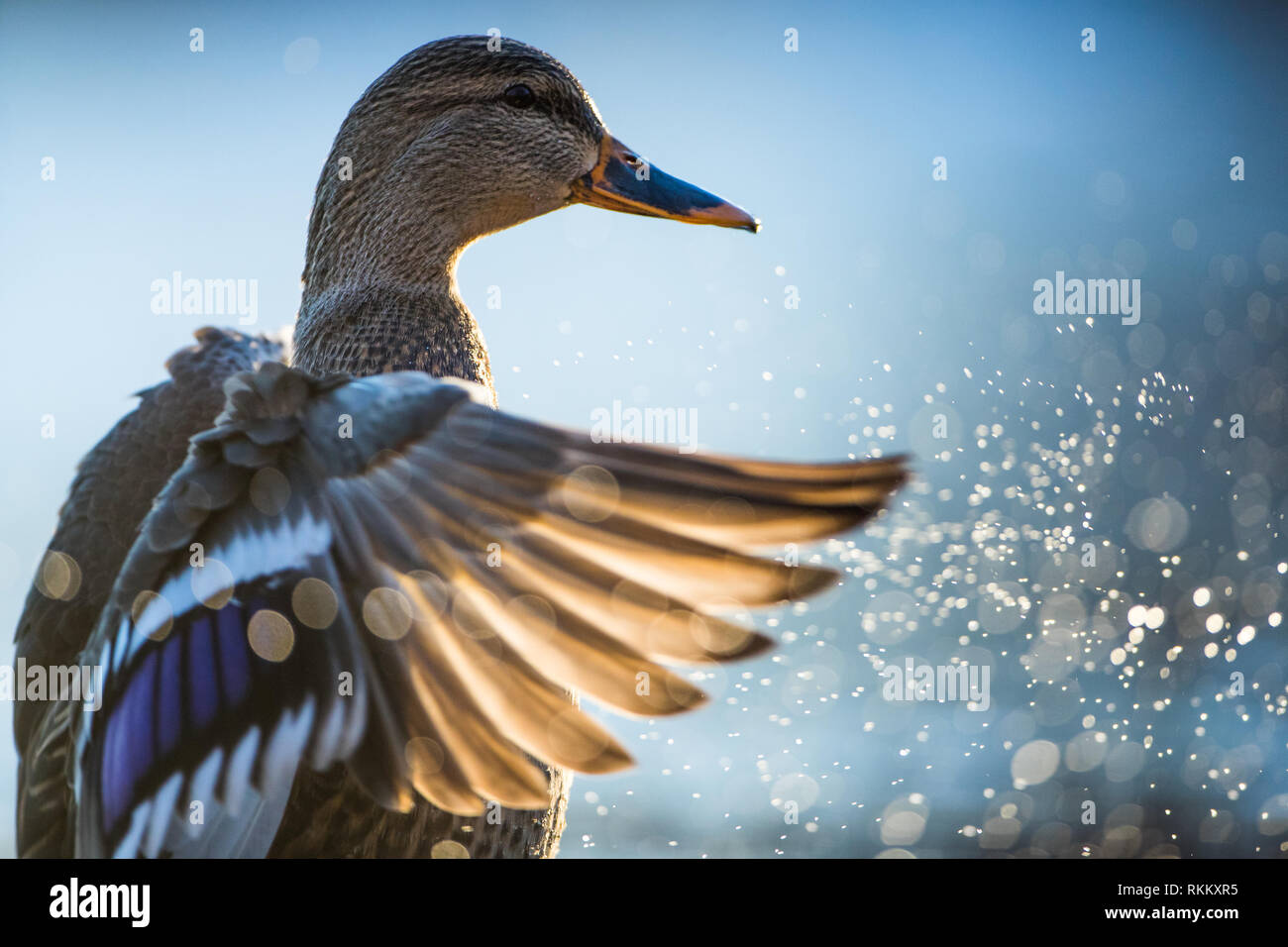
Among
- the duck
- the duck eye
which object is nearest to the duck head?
the duck eye

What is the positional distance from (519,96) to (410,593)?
1885 millimetres

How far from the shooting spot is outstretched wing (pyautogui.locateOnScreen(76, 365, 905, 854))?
3.22 ft

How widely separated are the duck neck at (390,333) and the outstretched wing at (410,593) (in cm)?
78

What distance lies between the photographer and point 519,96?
262 centimetres

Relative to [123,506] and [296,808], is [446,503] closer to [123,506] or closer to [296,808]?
[296,808]

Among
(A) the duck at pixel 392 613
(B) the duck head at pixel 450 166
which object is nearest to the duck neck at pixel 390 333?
(B) the duck head at pixel 450 166

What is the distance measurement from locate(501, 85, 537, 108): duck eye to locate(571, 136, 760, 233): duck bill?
229 millimetres

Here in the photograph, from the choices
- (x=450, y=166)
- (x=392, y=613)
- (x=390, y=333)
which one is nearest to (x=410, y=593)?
(x=392, y=613)

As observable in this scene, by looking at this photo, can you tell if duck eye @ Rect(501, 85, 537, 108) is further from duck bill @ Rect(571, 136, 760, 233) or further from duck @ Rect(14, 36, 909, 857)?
duck @ Rect(14, 36, 909, 857)

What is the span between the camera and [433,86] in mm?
2531

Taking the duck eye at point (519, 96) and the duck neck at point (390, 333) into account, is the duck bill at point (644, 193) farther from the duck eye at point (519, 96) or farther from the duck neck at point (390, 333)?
the duck neck at point (390, 333)

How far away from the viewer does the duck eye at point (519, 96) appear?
2.60 meters

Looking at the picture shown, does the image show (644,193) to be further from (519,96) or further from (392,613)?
(392,613)
